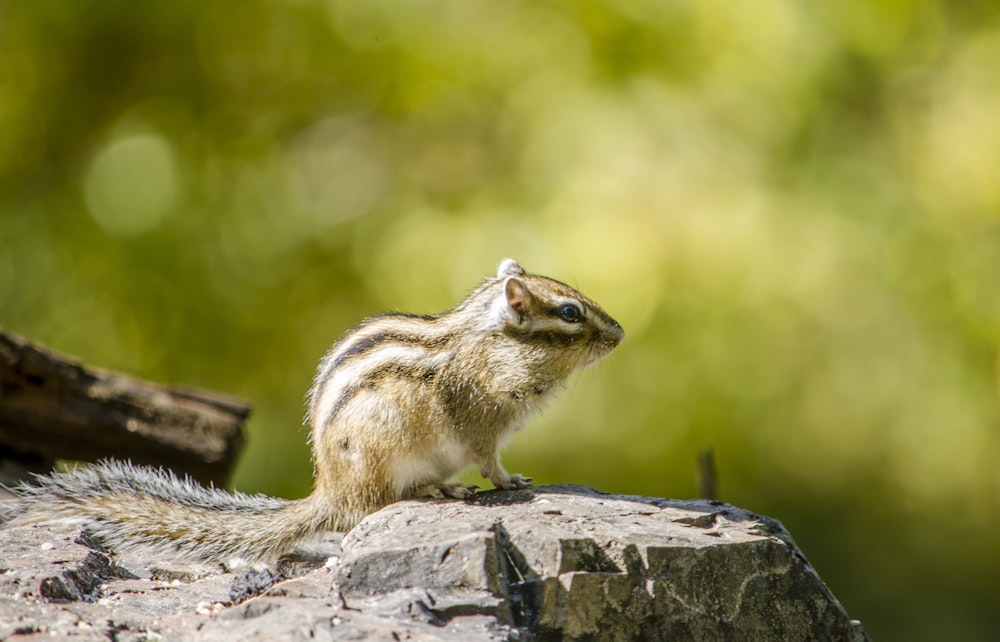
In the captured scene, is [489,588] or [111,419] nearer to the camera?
[489,588]

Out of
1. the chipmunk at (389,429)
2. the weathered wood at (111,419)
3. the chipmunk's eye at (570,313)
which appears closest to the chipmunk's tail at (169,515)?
the chipmunk at (389,429)

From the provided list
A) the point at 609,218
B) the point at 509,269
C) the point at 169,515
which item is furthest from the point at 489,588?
the point at 609,218

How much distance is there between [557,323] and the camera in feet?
15.0

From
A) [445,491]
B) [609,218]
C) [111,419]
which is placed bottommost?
[445,491]

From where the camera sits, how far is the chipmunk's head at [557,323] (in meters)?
4.56

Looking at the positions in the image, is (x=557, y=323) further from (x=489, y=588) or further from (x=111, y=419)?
(x=111, y=419)

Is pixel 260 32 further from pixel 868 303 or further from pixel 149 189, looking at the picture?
pixel 868 303

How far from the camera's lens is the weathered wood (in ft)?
19.5

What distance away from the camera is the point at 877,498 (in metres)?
7.84

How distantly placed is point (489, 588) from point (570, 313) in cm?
145

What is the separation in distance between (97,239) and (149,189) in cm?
A: 50

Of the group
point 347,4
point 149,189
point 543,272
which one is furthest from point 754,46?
point 149,189

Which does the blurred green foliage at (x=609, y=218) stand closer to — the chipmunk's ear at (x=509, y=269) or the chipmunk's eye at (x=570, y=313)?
the chipmunk's ear at (x=509, y=269)

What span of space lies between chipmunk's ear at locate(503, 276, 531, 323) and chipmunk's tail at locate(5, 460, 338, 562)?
106 centimetres
